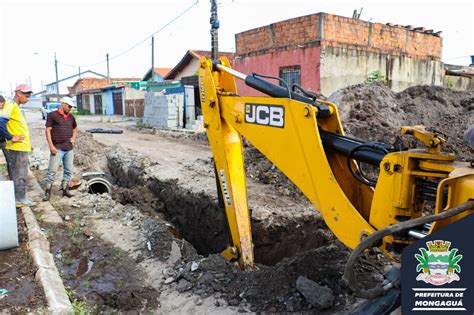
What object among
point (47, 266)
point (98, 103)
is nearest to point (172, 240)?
point (47, 266)

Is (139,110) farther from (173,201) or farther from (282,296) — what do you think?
(282,296)

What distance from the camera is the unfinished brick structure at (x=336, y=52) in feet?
51.9

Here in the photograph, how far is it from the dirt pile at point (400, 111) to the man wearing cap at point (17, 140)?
6.58 metres

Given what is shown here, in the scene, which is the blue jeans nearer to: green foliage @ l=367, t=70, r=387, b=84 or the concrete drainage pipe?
the concrete drainage pipe

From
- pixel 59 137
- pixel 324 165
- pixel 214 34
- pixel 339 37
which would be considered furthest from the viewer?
pixel 339 37

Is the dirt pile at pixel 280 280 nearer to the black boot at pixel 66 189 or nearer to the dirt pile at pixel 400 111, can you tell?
the black boot at pixel 66 189

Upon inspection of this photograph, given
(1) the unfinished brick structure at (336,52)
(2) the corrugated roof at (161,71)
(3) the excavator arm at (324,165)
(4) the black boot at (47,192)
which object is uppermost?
(2) the corrugated roof at (161,71)

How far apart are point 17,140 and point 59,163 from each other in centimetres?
122

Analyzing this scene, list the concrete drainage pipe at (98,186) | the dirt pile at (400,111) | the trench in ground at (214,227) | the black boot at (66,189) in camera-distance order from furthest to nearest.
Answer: the dirt pile at (400,111), the concrete drainage pipe at (98,186), the black boot at (66,189), the trench in ground at (214,227)

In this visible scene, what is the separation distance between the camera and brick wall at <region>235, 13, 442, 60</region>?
15781 millimetres

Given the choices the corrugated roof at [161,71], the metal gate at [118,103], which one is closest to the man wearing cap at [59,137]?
the metal gate at [118,103]

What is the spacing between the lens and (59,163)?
7.55 meters

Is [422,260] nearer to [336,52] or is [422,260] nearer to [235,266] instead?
[235,266]

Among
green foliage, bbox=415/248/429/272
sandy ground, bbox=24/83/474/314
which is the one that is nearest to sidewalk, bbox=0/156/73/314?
sandy ground, bbox=24/83/474/314
